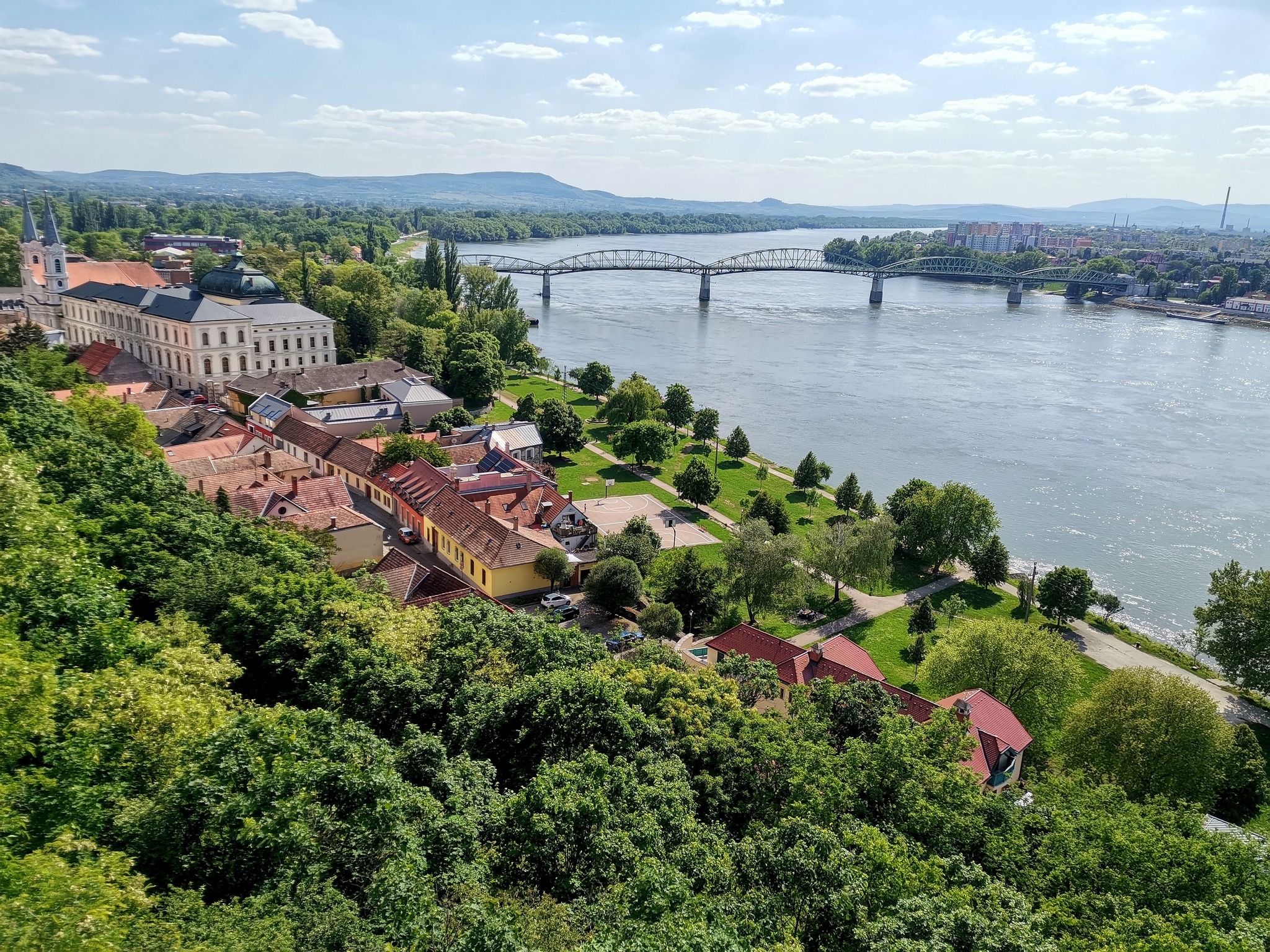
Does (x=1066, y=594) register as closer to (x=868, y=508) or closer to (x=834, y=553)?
(x=834, y=553)

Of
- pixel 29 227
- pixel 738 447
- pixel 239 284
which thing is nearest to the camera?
pixel 738 447

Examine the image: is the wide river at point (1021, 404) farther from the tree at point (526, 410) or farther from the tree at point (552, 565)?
the tree at point (552, 565)

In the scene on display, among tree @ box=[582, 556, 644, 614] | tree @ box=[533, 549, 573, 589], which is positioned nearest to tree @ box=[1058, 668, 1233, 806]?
tree @ box=[582, 556, 644, 614]

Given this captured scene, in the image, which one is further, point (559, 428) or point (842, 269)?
point (842, 269)

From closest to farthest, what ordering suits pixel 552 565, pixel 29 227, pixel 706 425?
pixel 552 565 < pixel 706 425 < pixel 29 227

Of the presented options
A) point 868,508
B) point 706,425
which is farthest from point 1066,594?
point 706,425

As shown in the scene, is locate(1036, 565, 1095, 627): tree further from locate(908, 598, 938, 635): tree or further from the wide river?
locate(908, 598, 938, 635): tree

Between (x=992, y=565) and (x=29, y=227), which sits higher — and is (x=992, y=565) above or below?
below
